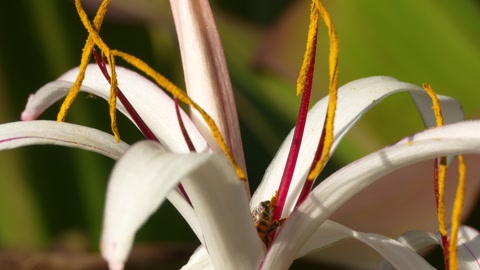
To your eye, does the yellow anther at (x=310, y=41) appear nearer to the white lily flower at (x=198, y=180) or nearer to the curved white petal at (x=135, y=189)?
the white lily flower at (x=198, y=180)

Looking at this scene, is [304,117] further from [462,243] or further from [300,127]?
[462,243]

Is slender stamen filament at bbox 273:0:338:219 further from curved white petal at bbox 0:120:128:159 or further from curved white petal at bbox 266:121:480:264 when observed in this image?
curved white petal at bbox 0:120:128:159

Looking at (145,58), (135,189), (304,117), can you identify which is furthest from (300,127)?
(145,58)

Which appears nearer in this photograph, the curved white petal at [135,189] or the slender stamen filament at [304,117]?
the curved white petal at [135,189]

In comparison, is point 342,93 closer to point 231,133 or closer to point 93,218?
point 231,133

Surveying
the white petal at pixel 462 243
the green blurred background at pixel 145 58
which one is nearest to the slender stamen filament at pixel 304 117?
the white petal at pixel 462 243

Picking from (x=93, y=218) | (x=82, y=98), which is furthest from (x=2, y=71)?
(x=93, y=218)
